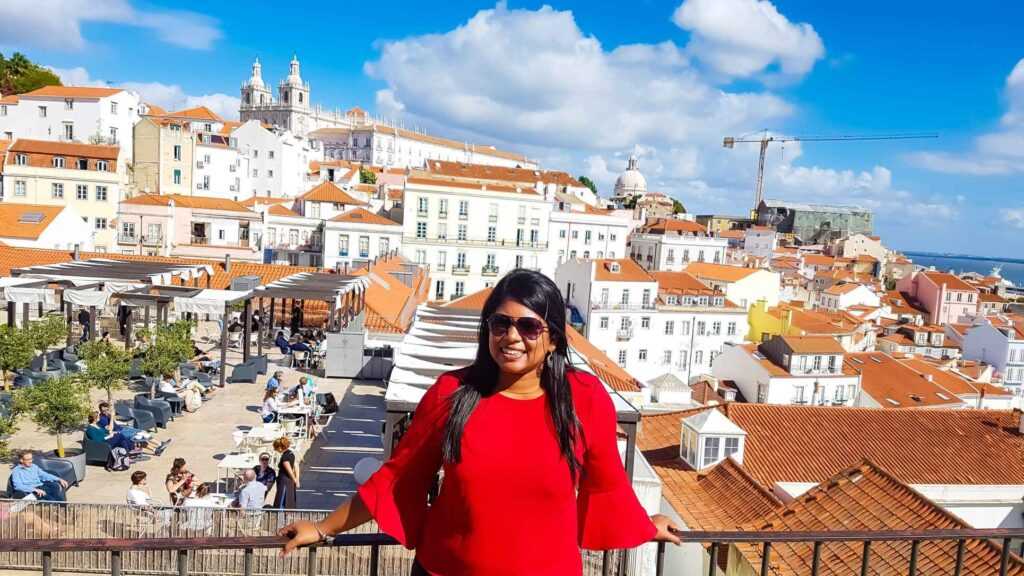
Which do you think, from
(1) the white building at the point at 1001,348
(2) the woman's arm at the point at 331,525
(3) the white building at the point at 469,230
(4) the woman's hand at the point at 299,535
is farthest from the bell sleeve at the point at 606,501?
(1) the white building at the point at 1001,348

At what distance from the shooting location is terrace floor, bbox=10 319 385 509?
10620 mm

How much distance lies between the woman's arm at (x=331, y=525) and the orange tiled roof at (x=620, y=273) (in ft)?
154

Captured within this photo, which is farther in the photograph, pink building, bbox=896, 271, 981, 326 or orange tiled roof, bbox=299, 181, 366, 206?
pink building, bbox=896, 271, 981, 326

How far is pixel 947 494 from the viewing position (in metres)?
19.7

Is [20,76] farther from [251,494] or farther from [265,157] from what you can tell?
→ [251,494]

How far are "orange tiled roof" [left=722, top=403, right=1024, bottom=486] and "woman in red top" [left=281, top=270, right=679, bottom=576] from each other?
18837mm

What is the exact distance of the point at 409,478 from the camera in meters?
2.54

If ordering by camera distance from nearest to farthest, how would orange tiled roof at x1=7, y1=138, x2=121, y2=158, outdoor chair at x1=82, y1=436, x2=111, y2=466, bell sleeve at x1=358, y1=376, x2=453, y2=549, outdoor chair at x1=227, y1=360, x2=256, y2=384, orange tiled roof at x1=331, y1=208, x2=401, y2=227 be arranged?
bell sleeve at x1=358, y1=376, x2=453, y2=549, outdoor chair at x1=82, y1=436, x2=111, y2=466, outdoor chair at x1=227, y1=360, x2=256, y2=384, orange tiled roof at x1=7, y1=138, x2=121, y2=158, orange tiled roof at x1=331, y1=208, x2=401, y2=227

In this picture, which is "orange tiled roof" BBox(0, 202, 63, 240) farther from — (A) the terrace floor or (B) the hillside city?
(A) the terrace floor

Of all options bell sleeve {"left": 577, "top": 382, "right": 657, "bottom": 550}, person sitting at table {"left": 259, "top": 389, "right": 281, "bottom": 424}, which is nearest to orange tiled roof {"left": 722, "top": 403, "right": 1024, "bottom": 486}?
person sitting at table {"left": 259, "top": 389, "right": 281, "bottom": 424}

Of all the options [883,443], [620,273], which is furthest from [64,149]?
[883,443]

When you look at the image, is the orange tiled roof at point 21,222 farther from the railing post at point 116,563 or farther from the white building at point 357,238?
the railing post at point 116,563

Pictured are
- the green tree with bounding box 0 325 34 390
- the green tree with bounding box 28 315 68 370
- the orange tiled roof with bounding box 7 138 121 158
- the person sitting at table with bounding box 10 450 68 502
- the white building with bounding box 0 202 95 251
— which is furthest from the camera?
the orange tiled roof with bounding box 7 138 121 158

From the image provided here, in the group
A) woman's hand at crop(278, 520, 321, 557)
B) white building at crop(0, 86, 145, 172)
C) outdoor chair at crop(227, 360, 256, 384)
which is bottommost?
outdoor chair at crop(227, 360, 256, 384)
